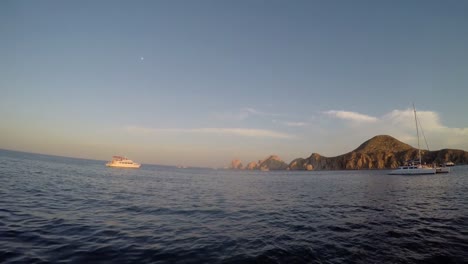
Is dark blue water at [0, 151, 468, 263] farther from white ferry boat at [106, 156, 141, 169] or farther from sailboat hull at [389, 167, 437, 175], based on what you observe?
white ferry boat at [106, 156, 141, 169]

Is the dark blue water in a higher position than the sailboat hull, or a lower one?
lower

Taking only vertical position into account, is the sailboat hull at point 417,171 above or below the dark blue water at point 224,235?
above

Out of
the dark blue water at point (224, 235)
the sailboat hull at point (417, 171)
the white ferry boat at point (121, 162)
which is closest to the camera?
the dark blue water at point (224, 235)

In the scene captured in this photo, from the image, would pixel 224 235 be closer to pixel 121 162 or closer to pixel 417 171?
pixel 417 171

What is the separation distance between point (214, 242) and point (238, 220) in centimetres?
636

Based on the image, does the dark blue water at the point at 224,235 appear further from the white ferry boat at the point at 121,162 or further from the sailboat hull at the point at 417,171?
the white ferry boat at the point at 121,162

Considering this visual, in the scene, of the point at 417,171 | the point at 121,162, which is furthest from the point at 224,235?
the point at 121,162

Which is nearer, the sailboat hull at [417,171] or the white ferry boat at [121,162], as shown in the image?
the sailboat hull at [417,171]

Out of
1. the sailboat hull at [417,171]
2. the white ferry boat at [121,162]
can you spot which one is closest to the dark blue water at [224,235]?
the sailboat hull at [417,171]

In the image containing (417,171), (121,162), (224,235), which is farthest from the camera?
(121,162)

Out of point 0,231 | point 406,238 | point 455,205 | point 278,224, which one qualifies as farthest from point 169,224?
point 455,205

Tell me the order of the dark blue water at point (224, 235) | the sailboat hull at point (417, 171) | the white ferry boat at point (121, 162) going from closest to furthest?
the dark blue water at point (224, 235), the sailboat hull at point (417, 171), the white ferry boat at point (121, 162)

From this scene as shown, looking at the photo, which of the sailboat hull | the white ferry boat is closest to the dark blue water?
the sailboat hull

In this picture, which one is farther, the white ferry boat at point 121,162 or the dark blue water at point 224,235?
the white ferry boat at point 121,162
